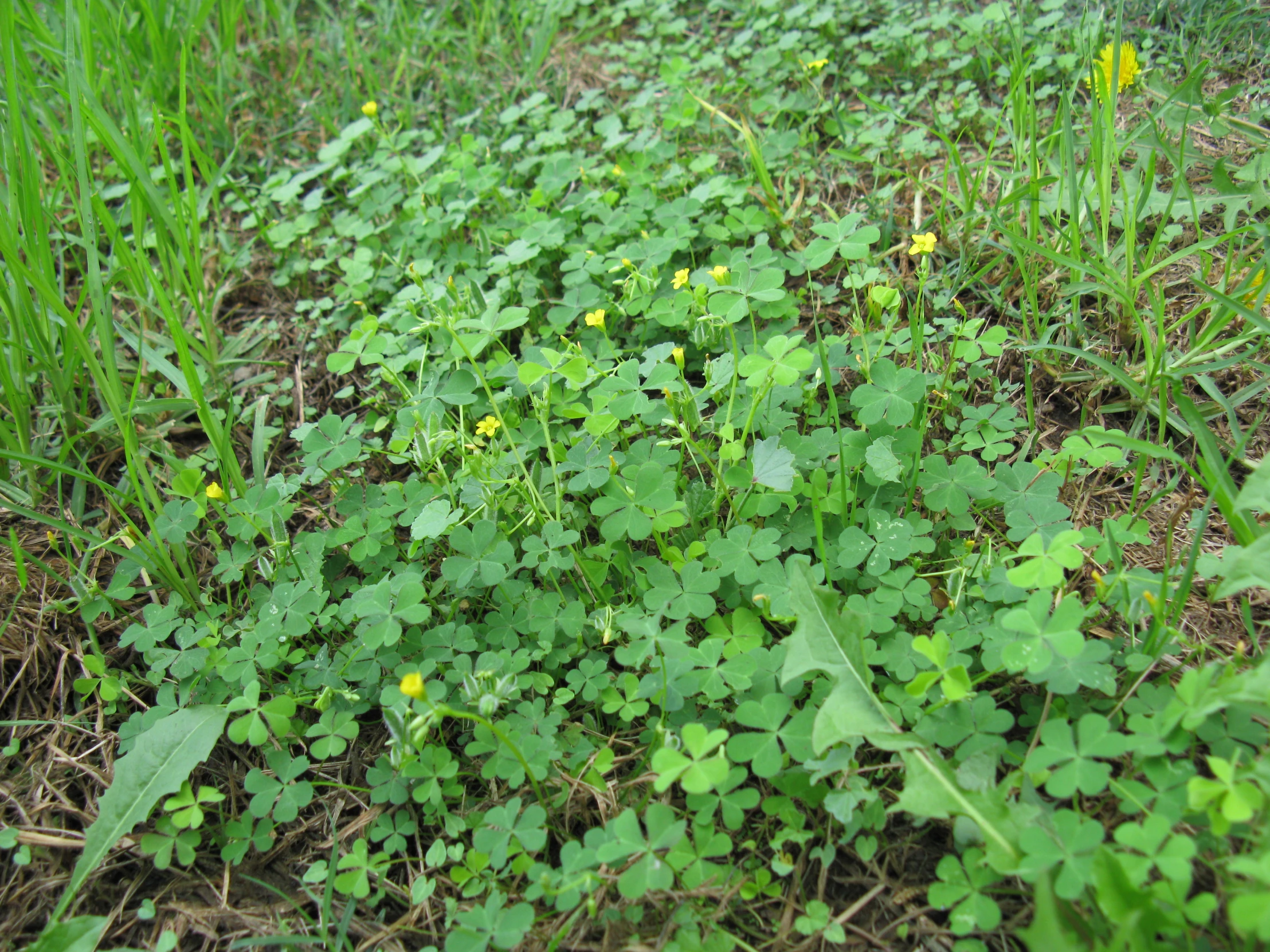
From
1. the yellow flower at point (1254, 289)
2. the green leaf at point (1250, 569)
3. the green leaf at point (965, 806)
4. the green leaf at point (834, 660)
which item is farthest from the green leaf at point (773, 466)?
the yellow flower at point (1254, 289)

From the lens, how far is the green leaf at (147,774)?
1724 mm

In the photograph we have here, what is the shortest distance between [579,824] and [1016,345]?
5.72 feet

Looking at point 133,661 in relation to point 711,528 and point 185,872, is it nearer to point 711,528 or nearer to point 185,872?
point 185,872

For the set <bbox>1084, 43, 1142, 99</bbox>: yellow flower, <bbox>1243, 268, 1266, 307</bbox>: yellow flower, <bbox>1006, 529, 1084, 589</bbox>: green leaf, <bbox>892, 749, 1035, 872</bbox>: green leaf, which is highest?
<bbox>1084, 43, 1142, 99</bbox>: yellow flower

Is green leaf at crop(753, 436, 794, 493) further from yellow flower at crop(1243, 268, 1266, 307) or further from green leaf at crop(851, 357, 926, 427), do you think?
yellow flower at crop(1243, 268, 1266, 307)

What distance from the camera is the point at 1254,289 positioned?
208cm

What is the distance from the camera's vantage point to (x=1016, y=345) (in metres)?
2.27

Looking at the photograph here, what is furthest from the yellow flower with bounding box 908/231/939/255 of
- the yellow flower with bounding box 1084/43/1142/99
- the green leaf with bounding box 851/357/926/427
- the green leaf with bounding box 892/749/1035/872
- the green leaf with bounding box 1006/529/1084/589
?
the green leaf with bounding box 892/749/1035/872

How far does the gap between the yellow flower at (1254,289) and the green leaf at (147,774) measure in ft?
9.00

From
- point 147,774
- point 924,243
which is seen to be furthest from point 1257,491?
point 147,774

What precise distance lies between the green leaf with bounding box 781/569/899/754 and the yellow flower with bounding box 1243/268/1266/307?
1367 millimetres

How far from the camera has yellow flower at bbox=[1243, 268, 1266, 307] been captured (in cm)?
201

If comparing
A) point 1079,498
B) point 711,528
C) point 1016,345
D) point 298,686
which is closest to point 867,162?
point 1016,345

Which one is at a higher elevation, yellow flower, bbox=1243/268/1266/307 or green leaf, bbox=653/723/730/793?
yellow flower, bbox=1243/268/1266/307
